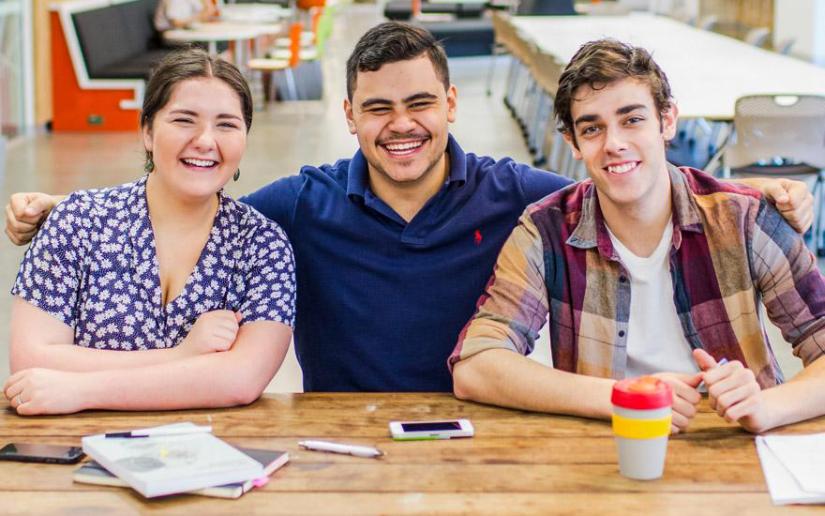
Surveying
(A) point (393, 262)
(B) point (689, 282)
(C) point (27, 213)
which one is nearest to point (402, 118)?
(A) point (393, 262)

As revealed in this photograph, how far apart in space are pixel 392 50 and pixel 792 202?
0.88 meters

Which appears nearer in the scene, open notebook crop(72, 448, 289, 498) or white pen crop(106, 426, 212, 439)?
open notebook crop(72, 448, 289, 498)

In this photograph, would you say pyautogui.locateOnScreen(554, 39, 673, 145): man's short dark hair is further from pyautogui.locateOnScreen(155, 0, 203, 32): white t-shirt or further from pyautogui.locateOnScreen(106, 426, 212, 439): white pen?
pyautogui.locateOnScreen(155, 0, 203, 32): white t-shirt

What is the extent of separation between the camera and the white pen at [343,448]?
182cm

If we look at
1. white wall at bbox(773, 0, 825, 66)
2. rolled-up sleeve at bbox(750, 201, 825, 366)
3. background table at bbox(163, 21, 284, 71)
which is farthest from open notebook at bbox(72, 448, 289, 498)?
white wall at bbox(773, 0, 825, 66)

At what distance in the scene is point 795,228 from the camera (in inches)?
89.2

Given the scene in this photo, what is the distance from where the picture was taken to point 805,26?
39.6 ft

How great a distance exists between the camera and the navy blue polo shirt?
2592mm

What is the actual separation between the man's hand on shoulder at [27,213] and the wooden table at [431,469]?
53cm

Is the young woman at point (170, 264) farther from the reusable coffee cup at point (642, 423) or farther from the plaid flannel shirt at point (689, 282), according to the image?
the reusable coffee cup at point (642, 423)

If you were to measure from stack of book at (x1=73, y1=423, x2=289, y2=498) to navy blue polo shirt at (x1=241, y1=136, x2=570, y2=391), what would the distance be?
0.82 m

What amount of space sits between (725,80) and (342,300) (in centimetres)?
A: 454

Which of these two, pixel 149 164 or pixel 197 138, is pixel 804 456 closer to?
pixel 197 138

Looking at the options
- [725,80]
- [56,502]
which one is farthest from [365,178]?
[725,80]
